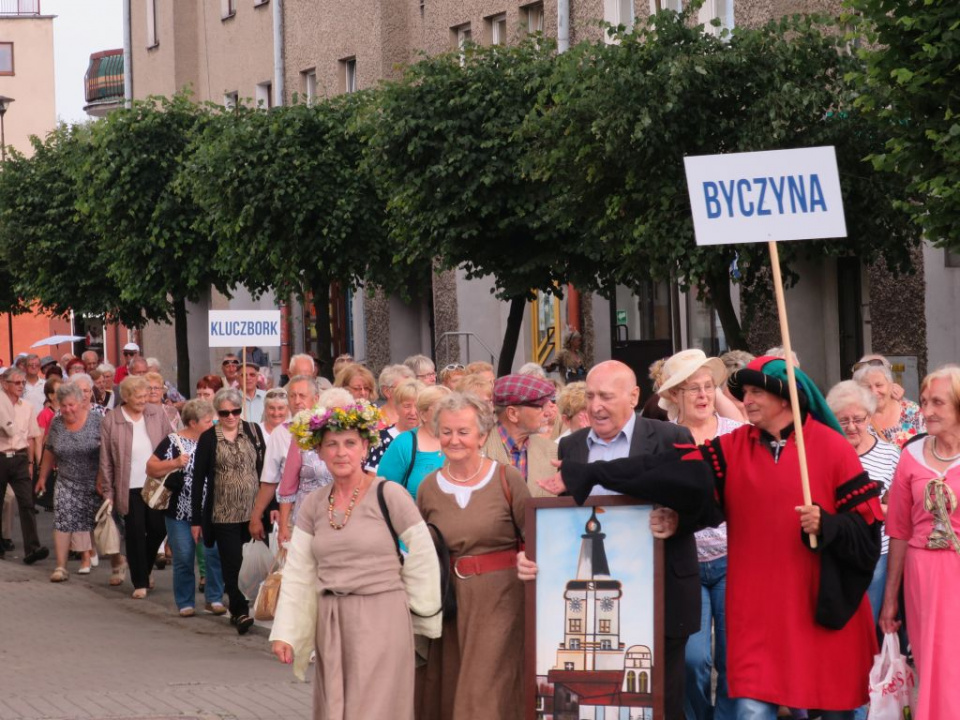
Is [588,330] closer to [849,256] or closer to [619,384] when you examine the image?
[849,256]

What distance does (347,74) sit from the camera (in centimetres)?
3656

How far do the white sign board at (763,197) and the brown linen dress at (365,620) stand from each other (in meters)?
1.67

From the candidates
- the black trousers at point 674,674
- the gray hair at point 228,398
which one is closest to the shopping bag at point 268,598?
the gray hair at point 228,398

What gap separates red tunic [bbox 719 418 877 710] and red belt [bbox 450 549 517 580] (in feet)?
3.32

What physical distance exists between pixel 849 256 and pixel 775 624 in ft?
55.6

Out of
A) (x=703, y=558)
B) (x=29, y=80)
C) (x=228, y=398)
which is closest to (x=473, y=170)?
(x=228, y=398)

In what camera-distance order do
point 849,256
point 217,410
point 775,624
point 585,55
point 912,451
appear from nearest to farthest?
point 775,624, point 912,451, point 217,410, point 585,55, point 849,256

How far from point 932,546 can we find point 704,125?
12.0 metres

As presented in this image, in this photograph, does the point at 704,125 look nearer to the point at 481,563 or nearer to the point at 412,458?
the point at 412,458

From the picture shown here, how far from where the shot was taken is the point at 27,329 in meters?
80.7

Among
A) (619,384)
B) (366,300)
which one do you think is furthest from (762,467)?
(366,300)

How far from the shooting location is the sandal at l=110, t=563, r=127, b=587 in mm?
16125

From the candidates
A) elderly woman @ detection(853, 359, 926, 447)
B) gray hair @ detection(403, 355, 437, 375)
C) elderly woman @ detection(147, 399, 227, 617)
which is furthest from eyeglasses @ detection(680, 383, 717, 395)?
elderly woman @ detection(147, 399, 227, 617)

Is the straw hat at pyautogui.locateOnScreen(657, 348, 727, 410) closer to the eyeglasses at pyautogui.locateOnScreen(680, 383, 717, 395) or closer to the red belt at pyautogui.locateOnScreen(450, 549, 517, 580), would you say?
the eyeglasses at pyautogui.locateOnScreen(680, 383, 717, 395)
